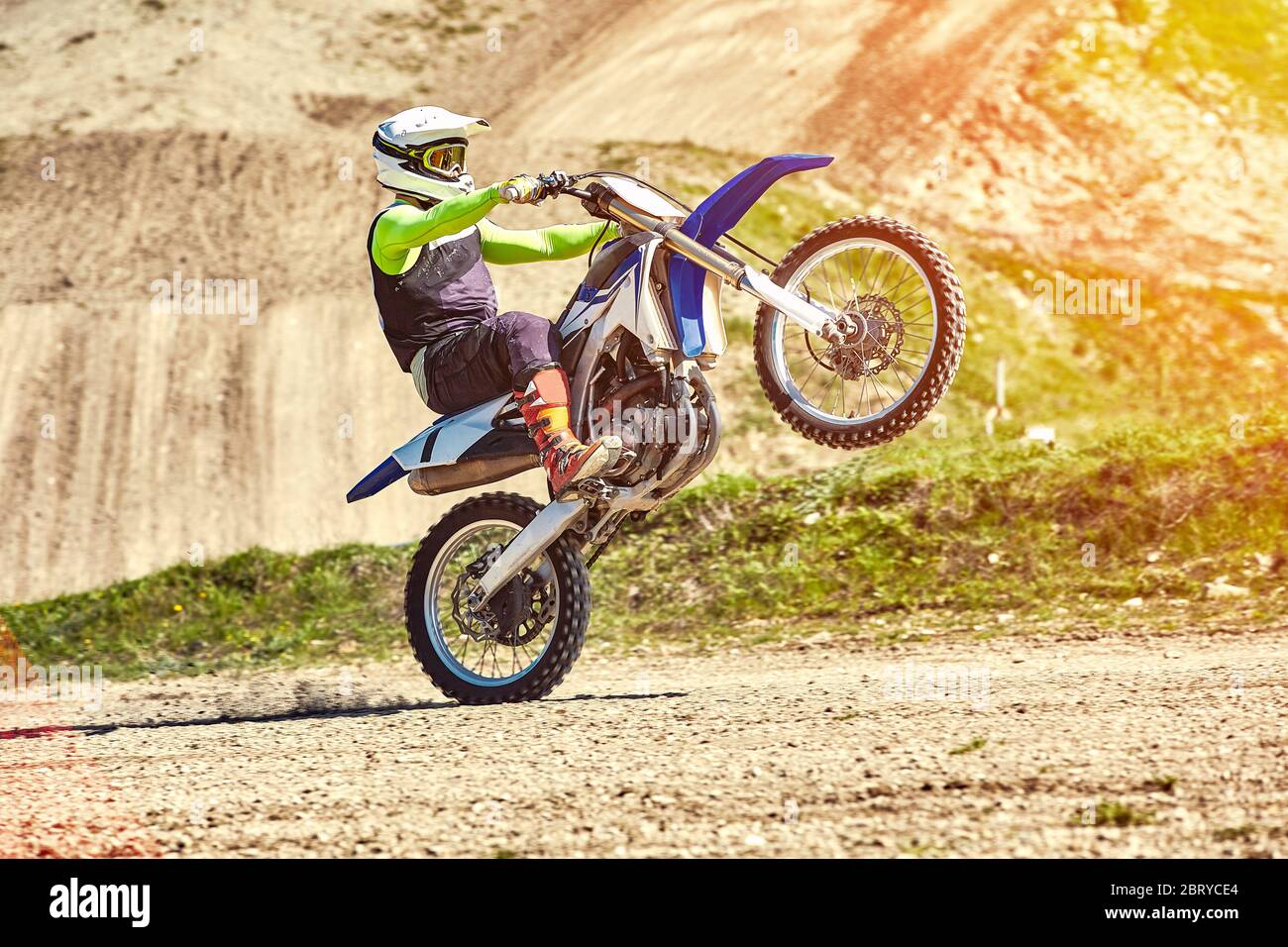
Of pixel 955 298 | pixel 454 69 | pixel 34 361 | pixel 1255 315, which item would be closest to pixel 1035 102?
pixel 1255 315

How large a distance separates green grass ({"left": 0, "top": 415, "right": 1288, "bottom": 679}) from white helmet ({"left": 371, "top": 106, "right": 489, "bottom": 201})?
4.94 meters

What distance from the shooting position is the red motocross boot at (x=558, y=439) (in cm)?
673

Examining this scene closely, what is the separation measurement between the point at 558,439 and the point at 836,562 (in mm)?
5365

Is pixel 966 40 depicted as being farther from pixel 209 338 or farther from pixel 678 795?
pixel 678 795

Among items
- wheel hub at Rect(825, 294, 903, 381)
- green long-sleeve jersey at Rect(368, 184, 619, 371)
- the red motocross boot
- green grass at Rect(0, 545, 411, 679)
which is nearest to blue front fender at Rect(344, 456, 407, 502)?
green long-sleeve jersey at Rect(368, 184, 619, 371)

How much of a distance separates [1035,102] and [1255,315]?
8.88 m

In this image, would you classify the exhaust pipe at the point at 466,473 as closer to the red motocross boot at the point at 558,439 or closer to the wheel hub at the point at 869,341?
the red motocross boot at the point at 558,439

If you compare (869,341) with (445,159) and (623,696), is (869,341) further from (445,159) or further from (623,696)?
(623,696)

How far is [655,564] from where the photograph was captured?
12.3 m

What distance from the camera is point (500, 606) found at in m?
7.41

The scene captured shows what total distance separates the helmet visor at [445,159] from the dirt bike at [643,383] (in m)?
0.61

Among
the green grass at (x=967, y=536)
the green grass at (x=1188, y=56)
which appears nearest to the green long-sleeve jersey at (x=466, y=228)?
the green grass at (x=967, y=536)

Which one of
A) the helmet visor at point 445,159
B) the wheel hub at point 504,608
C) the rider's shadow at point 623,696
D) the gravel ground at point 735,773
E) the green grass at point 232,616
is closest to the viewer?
the gravel ground at point 735,773
